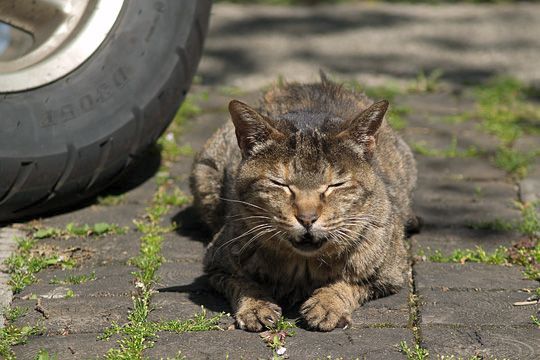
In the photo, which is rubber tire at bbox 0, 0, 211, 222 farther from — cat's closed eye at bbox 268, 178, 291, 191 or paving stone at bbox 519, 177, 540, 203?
paving stone at bbox 519, 177, 540, 203

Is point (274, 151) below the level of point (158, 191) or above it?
above

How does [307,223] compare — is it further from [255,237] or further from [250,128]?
[250,128]

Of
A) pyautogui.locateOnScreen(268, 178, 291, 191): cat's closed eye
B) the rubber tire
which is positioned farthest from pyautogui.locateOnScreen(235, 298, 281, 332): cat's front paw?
the rubber tire

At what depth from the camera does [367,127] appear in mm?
4266

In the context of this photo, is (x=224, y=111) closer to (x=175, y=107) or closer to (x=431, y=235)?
(x=175, y=107)

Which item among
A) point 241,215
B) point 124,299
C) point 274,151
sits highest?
point 274,151

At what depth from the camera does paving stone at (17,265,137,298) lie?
4406 millimetres

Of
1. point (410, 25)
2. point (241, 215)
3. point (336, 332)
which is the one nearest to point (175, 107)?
point (241, 215)

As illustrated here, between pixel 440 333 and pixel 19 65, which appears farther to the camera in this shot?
pixel 19 65

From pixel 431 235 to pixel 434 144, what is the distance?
1383 millimetres

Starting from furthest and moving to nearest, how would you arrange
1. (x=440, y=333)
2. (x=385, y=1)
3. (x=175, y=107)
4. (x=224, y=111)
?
(x=385, y=1) < (x=224, y=111) < (x=175, y=107) < (x=440, y=333)

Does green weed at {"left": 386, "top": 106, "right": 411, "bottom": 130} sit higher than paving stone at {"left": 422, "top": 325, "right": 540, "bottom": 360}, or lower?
higher

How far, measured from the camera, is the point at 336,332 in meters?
4.02

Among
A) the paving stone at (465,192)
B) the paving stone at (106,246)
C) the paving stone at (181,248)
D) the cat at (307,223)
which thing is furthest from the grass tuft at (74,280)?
the paving stone at (465,192)
